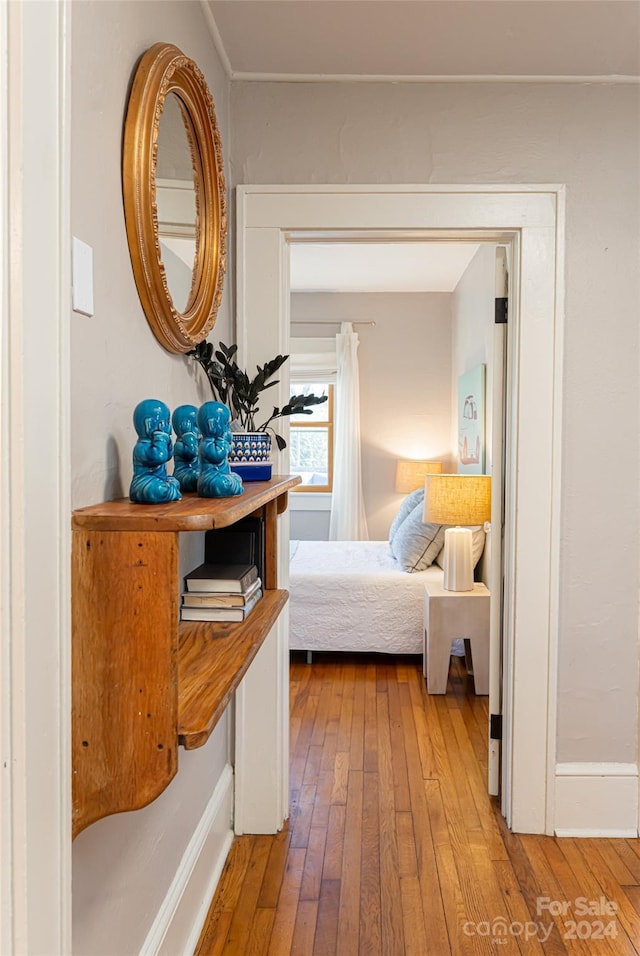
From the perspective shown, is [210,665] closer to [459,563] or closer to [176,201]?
[176,201]

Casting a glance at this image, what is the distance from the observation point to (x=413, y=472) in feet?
18.6

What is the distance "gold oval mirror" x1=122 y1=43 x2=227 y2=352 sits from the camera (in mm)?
1315

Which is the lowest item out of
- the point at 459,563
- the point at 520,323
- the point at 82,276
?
the point at 459,563

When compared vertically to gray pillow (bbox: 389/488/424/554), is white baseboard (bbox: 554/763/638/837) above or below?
below

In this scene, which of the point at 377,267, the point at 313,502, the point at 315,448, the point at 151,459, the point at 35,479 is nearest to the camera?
the point at 35,479

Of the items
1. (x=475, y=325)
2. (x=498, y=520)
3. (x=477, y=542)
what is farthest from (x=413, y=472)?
(x=498, y=520)

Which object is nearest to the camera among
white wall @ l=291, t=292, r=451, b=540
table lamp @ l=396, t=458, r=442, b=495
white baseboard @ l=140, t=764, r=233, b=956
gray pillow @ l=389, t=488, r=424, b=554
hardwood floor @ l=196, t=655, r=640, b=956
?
white baseboard @ l=140, t=764, r=233, b=956

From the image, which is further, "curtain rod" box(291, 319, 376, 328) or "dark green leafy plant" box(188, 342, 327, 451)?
"curtain rod" box(291, 319, 376, 328)

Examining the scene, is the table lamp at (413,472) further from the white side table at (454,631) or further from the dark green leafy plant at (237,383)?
the dark green leafy plant at (237,383)

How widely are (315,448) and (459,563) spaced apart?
2.87m


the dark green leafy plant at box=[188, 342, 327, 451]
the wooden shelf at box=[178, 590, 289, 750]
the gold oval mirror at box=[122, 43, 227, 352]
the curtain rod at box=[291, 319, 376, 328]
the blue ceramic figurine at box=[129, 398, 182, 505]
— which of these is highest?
the curtain rod at box=[291, 319, 376, 328]

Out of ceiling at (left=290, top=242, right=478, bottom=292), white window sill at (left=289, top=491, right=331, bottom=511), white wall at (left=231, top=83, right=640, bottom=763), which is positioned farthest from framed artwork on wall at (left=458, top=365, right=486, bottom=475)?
white wall at (left=231, top=83, right=640, bottom=763)

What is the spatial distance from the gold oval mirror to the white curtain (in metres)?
3.97

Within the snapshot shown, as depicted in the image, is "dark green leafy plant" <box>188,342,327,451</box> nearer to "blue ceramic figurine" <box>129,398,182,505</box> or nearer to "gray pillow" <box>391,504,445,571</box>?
"blue ceramic figurine" <box>129,398,182,505</box>
